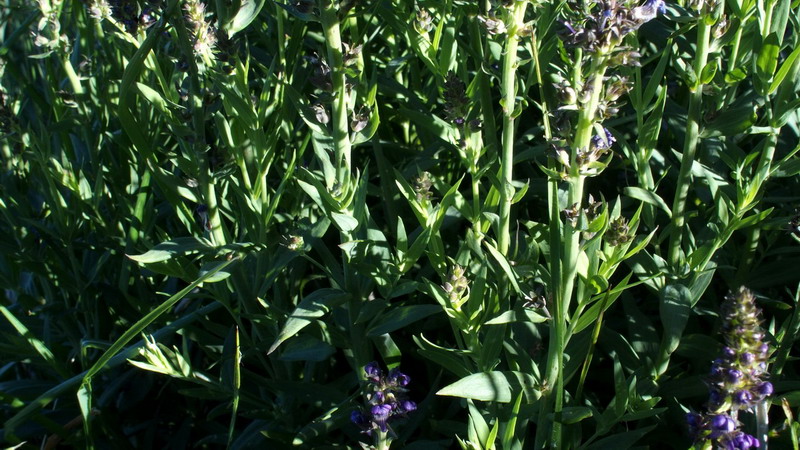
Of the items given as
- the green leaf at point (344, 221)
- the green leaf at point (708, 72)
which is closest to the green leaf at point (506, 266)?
the green leaf at point (344, 221)

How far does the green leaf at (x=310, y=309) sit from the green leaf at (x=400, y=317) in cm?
11

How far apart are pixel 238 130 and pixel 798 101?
1.44 m

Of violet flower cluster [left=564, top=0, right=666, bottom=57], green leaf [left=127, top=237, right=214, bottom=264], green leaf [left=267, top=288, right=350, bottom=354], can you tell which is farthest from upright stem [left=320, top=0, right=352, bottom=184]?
violet flower cluster [left=564, top=0, right=666, bottom=57]

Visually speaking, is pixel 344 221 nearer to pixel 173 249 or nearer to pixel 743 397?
pixel 173 249

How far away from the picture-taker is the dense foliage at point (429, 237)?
170 cm

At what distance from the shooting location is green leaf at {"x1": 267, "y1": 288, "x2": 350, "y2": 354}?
183cm

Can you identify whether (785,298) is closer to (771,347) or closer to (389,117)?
(771,347)

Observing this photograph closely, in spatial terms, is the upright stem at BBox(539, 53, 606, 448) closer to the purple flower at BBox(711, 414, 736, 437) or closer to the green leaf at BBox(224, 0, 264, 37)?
the purple flower at BBox(711, 414, 736, 437)

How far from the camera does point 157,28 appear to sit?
1.68 meters

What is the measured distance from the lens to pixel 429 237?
6.23ft

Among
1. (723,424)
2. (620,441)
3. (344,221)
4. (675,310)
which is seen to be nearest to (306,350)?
(344,221)

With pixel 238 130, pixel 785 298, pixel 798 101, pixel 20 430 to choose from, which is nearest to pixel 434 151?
pixel 238 130

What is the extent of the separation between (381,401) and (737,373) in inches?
32.6

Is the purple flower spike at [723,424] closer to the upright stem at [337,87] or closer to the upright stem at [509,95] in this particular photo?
the upright stem at [509,95]
